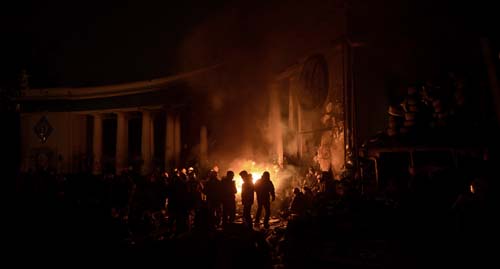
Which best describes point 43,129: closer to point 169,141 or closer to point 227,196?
point 169,141

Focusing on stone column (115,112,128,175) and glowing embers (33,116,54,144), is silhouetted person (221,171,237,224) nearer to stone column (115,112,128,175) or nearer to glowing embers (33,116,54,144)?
stone column (115,112,128,175)

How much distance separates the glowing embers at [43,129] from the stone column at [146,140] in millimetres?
7513

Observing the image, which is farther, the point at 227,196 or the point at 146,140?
the point at 146,140

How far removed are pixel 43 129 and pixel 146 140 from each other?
27.6 feet

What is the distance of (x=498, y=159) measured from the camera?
8.49m

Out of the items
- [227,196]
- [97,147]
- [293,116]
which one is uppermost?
[293,116]

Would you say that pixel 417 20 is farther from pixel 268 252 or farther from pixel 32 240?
pixel 32 240

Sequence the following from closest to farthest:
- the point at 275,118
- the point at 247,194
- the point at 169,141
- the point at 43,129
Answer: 1. the point at 247,194
2. the point at 275,118
3. the point at 169,141
4. the point at 43,129

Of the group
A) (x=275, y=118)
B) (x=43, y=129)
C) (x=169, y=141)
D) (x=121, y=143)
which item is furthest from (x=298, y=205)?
(x=43, y=129)

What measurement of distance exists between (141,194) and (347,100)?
276 inches

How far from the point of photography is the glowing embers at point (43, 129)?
93.6 ft

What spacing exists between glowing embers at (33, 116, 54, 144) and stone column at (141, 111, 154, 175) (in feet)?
24.7

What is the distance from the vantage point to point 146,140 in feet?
86.9

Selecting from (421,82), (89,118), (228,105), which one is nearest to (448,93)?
(421,82)
